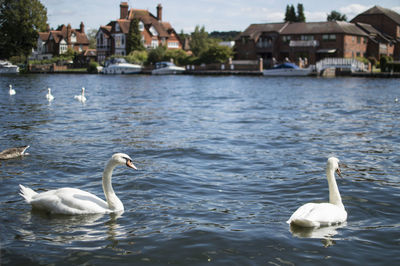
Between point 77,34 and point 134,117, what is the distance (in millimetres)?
104988

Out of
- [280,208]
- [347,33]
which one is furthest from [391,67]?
[280,208]

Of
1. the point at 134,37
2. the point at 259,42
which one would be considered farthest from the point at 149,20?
the point at 259,42

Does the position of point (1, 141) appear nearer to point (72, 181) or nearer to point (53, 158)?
point (53, 158)

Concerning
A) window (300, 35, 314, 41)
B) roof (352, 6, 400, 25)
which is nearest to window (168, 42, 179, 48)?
window (300, 35, 314, 41)

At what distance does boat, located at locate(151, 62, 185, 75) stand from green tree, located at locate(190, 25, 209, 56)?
30.6 feet

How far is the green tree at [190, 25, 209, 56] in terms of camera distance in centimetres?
9663

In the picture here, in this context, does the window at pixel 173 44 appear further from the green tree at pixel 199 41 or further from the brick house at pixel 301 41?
the brick house at pixel 301 41

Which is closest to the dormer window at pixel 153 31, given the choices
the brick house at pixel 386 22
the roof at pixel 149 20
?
the roof at pixel 149 20

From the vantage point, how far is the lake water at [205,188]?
658cm

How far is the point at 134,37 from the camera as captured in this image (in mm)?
95812

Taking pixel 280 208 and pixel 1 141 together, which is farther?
pixel 1 141

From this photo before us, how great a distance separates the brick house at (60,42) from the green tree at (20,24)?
8884 mm

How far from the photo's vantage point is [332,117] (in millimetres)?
22484

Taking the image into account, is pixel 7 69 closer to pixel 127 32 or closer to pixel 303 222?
pixel 127 32
